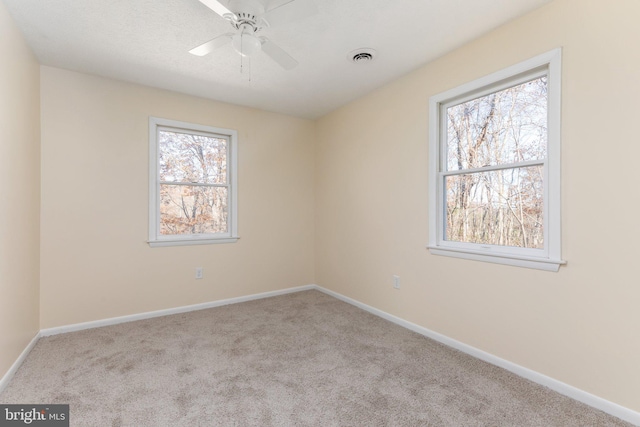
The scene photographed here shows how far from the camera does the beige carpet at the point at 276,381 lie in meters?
1.72

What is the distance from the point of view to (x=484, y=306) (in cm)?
237

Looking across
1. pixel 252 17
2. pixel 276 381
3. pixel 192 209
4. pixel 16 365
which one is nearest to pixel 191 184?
pixel 192 209

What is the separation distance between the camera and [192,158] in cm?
362

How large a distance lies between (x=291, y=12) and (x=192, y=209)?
261cm

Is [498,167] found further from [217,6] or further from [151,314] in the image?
[151,314]

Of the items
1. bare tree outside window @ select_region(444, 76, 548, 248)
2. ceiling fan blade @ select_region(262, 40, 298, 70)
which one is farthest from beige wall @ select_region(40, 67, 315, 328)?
bare tree outside window @ select_region(444, 76, 548, 248)

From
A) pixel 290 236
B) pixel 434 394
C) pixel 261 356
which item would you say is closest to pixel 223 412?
pixel 261 356

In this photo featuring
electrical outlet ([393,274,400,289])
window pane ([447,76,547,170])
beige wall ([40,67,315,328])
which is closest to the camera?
window pane ([447,76,547,170])

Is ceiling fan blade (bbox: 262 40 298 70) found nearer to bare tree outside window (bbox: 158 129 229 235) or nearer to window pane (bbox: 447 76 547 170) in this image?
window pane (bbox: 447 76 547 170)

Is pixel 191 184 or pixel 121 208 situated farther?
pixel 191 184

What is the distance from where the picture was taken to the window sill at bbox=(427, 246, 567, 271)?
78.0 inches

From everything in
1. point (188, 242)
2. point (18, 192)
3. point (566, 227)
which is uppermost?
point (18, 192)

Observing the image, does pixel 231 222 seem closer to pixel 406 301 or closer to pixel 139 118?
pixel 139 118

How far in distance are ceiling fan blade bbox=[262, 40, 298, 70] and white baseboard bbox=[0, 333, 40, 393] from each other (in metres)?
2.70
